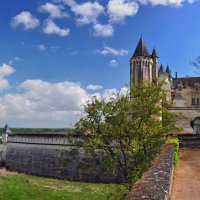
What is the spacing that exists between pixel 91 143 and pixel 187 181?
7.42 m

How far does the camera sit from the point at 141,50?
56.5 metres

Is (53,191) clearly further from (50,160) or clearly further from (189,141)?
(189,141)

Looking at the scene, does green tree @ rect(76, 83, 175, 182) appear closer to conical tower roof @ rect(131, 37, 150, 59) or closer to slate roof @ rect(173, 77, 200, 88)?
conical tower roof @ rect(131, 37, 150, 59)

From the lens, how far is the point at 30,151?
36625 millimetres

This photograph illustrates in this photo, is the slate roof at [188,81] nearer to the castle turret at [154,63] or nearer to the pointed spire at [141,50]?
the castle turret at [154,63]

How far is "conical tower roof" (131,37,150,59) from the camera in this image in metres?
56.4

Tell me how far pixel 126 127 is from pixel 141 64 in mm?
38204

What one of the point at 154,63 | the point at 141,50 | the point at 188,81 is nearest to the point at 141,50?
the point at 141,50

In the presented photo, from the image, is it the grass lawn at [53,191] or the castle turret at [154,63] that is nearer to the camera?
the grass lawn at [53,191]

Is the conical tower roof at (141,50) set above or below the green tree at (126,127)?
above

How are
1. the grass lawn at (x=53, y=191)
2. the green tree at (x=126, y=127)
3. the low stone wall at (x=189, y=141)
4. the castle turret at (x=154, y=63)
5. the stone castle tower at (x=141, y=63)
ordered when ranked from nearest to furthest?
the green tree at (x=126, y=127) → the grass lawn at (x=53, y=191) → the low stone wall at (x=189, y=141) → the stone castle tower at (x=141, y=63) → the castle turret at (x=154, y=63)

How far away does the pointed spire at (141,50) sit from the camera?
5638 cm

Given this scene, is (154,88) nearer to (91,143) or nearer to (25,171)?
(91,143)

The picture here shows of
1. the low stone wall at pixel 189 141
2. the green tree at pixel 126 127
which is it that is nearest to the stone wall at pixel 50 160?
the low stone wall at pixel 189 141
